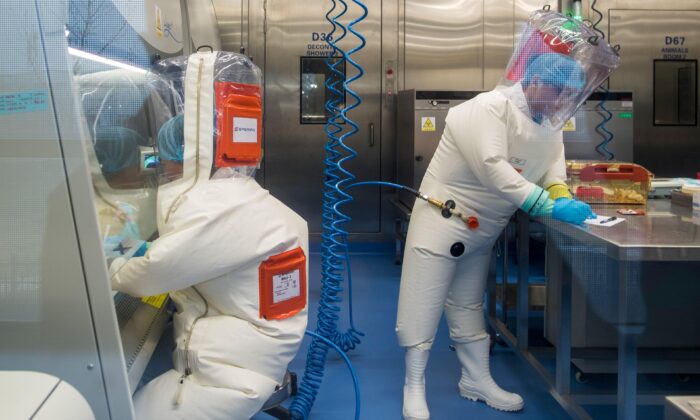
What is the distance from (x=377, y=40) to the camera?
194 inches

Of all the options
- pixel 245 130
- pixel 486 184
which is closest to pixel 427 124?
pixel 486 184

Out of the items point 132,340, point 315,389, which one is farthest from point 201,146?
point 315,389

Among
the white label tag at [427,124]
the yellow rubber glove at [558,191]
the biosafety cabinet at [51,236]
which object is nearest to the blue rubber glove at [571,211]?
the yellow rubber glove at [558,191]

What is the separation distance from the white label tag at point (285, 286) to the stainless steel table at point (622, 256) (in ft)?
2.60

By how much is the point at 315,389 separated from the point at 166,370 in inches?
28.5

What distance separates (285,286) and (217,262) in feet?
0.63

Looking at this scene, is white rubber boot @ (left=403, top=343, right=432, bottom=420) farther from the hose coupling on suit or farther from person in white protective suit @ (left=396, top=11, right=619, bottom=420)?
the hose coupling on suit

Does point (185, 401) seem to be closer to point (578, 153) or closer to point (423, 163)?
point (423, 163)

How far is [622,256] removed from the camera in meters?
1.47

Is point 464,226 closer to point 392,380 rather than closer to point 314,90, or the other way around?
point 392,380

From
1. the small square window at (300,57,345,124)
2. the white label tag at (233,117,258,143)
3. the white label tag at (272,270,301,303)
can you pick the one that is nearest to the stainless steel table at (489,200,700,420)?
the white label tag at (272,270,301,303)

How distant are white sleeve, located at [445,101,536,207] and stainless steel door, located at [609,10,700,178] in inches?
141

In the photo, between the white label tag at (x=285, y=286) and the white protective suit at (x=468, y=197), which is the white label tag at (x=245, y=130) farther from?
the white protective suit at (x=468, y=197)

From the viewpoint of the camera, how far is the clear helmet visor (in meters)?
1.87
